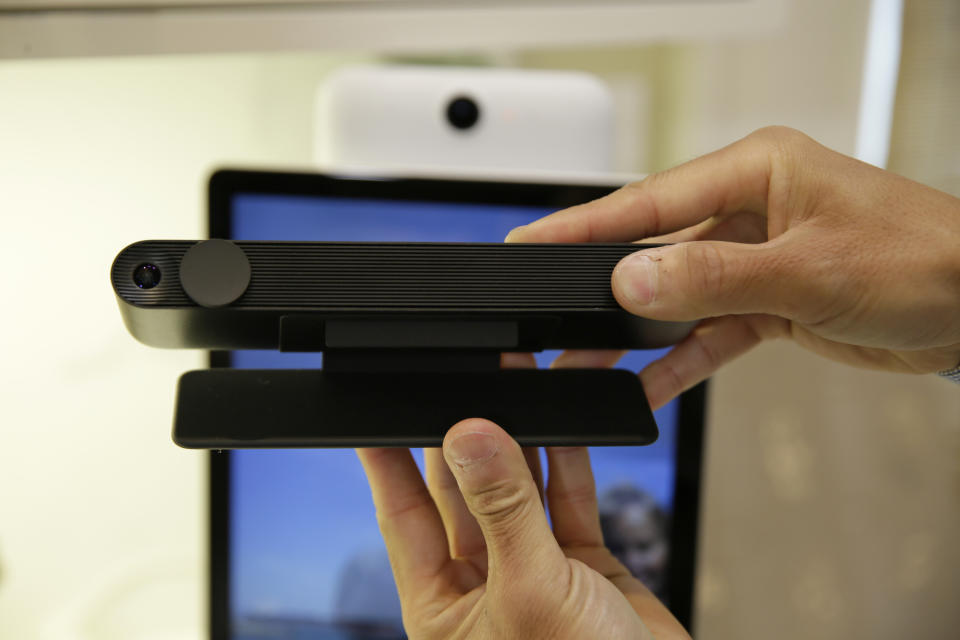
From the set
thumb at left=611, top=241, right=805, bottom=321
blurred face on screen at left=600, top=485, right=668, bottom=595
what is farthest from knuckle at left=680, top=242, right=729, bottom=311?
blurred face on screen at left=600, top=485, right=668, bottom=595

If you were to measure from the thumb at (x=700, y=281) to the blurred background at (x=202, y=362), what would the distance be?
526mm

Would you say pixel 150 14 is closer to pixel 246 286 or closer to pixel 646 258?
pixel 246 286

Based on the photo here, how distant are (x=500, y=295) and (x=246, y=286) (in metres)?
0.18

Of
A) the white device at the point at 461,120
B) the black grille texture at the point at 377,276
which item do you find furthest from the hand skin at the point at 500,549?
the white device at the point at 461,120

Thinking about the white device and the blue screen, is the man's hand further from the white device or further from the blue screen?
the white device

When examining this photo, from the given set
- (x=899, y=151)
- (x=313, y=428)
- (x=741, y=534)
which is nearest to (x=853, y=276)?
(x=313, y=428)

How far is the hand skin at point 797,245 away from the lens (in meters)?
0.47

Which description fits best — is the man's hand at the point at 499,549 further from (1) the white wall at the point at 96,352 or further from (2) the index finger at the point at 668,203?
(1) the white wall at the point at 96,352

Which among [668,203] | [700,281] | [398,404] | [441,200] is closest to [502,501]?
[398,404]

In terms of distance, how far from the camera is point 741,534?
1092 millimetres

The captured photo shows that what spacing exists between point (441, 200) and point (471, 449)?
415 millimetres

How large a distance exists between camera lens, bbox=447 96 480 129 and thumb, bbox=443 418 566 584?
0.53 meters

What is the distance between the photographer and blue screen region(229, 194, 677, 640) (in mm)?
775

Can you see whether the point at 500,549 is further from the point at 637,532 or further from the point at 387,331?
the point at 637,532
